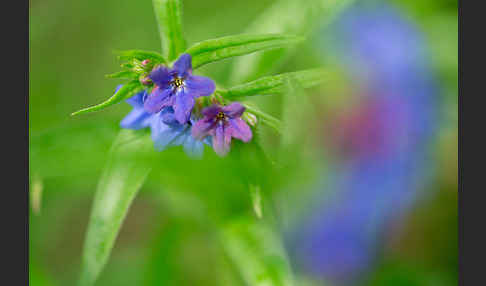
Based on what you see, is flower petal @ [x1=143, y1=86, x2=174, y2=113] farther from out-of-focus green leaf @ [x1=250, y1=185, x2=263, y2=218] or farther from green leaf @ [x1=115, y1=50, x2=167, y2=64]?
out-of-focus green leaf @ [x1=250, y1=185, x2=263, y2=218]

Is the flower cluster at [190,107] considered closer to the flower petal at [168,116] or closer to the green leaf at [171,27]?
the flower petal at [168,116]

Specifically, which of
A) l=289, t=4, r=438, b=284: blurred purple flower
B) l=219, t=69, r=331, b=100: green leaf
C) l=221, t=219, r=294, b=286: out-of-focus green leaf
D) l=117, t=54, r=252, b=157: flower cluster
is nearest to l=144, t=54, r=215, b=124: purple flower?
l=117, t=54, r=252, b=157: flower cluster

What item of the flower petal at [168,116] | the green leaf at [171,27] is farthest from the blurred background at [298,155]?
the green leaf at [171,27]

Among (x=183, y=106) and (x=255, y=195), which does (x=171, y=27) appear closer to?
(x=183, y=106)

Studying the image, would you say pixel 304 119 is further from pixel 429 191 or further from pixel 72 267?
pixel 72 267

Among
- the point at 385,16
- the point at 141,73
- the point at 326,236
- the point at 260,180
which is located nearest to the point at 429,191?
the point at 326,236
